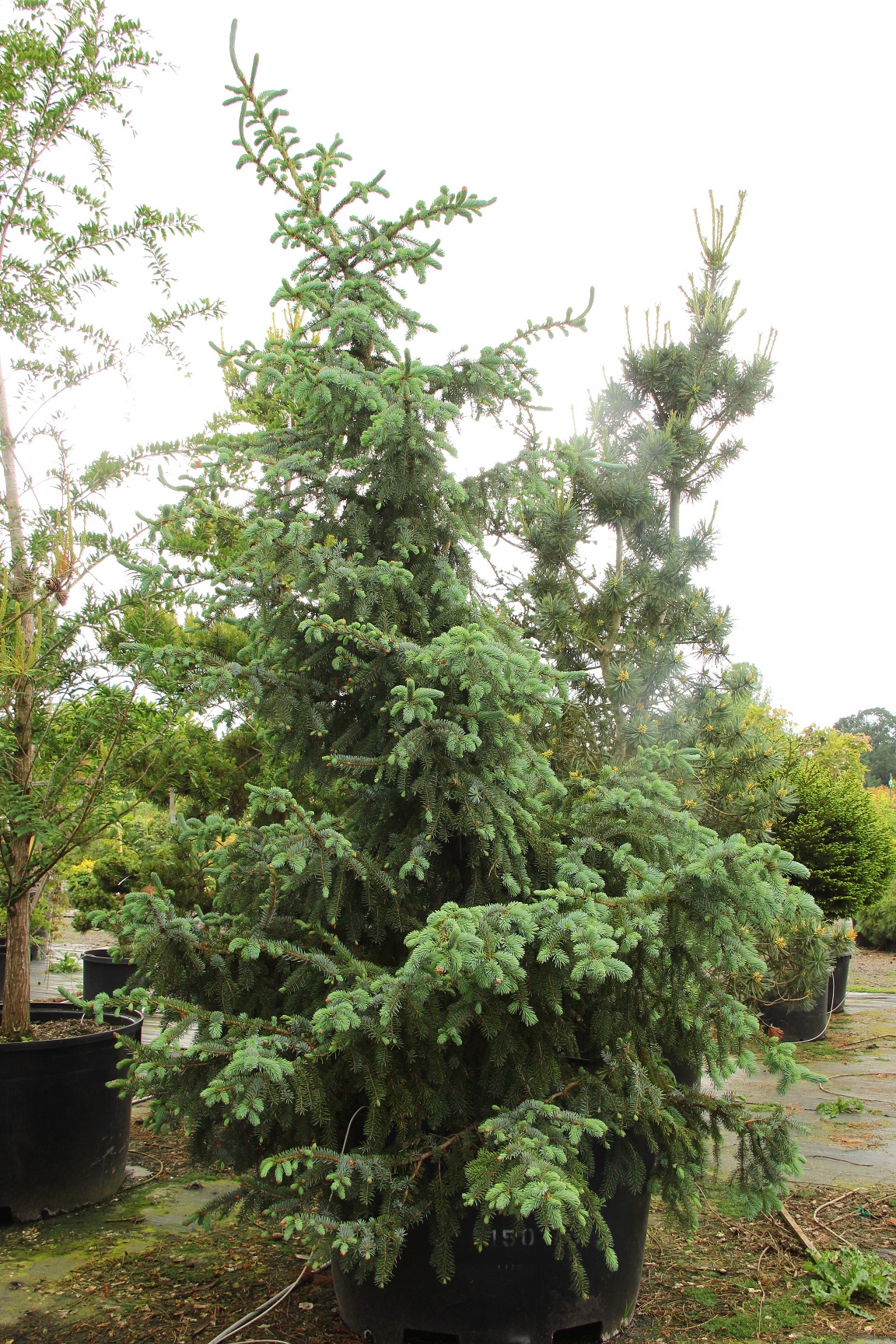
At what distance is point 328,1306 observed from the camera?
303 centimetres

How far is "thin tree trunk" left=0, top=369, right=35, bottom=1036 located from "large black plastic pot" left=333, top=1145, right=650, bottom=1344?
6.63 ft

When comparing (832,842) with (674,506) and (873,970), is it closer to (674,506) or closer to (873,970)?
(674,506)

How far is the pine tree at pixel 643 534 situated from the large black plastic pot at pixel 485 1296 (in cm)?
271

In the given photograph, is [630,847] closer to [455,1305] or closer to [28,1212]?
[455,1305]

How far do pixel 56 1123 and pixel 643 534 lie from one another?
4518 millimetres

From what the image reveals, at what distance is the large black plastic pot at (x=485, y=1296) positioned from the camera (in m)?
2.62

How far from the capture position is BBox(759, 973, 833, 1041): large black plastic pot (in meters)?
7.77

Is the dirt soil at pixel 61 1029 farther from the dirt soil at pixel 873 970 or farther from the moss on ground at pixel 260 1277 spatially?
the dirt soil at pixel 873 970

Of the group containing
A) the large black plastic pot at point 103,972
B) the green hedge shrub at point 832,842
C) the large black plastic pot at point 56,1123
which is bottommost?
the large black plastic pot at point 56,1123

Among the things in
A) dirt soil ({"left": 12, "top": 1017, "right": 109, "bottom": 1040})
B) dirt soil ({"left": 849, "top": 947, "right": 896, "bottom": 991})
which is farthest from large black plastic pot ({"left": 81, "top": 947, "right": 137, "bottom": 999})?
dirt soil ({"left": 849, "top": 947, "right": 896, "bottom": 991})

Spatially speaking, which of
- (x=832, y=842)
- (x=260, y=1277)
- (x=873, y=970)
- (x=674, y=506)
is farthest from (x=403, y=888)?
(x=873, y=970)

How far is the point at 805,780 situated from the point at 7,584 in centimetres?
646

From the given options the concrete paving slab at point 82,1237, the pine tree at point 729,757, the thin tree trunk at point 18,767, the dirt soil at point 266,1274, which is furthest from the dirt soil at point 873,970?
the thin tree trunk at point 18,767

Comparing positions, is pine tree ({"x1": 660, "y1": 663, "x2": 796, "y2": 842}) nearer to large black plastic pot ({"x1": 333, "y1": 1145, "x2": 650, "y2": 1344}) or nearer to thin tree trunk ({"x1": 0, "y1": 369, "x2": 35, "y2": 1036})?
large black plastic pot ({"x1": 333, "y1": 1145, "x2": 650, "y2": 1344})
